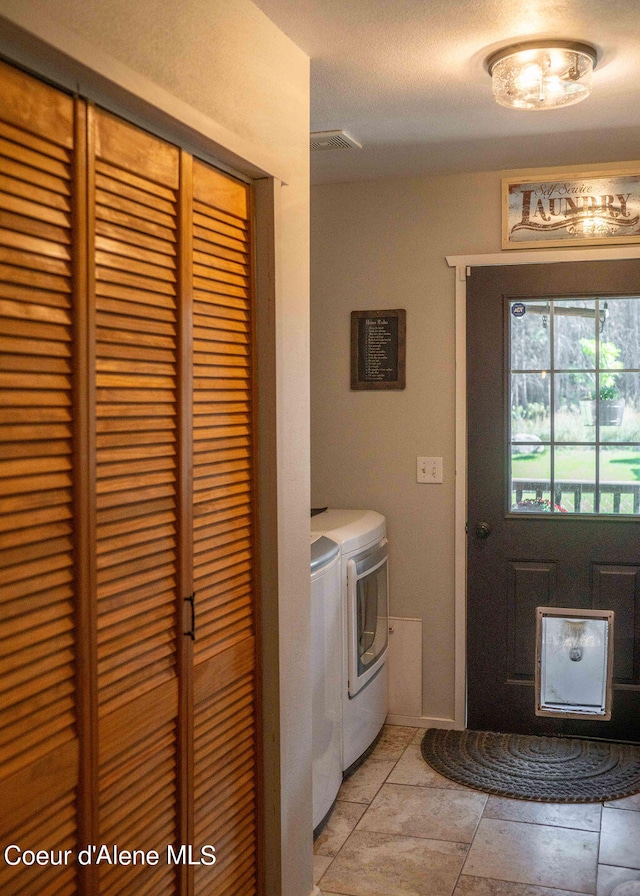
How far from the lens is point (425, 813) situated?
321 cm

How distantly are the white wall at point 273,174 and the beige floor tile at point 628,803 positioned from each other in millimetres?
1273

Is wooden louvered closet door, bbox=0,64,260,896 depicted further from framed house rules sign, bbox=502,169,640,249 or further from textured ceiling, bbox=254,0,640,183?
framed house rules sign, bbox=502,169,640,249

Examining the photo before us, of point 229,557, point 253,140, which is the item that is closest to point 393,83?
point 253,140

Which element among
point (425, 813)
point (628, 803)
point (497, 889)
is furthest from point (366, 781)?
point (628, 803)

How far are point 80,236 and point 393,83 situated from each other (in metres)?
1.63

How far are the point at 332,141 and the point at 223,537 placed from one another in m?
1.84

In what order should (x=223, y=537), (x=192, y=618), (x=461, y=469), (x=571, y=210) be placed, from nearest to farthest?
1. (x=192, y=618)
2. (x=223, y=537)
3. (x=571, y=210)
4. (x=461, y=469)

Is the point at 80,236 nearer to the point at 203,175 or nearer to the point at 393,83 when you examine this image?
the point at 203,175

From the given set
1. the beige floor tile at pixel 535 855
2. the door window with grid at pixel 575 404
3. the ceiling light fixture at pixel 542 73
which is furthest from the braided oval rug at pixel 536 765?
the ceiling light fixture at pixel 542 73

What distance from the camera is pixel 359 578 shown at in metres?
3.47

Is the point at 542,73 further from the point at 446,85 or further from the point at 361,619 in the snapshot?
the point at 361,619

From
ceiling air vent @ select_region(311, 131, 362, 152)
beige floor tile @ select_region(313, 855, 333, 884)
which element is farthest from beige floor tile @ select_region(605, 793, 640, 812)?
ceiling air vent @ select_region(311, 131, 362, 152)

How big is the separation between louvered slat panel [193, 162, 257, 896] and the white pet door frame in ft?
6.28

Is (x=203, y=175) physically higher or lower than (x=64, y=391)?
higher
